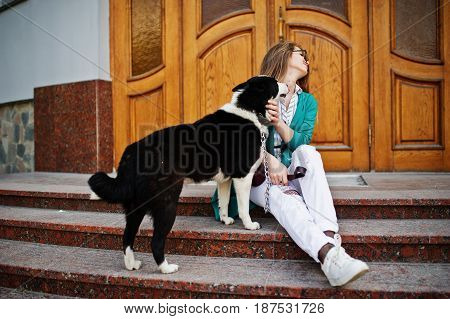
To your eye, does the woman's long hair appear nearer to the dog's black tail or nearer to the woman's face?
the woman's face

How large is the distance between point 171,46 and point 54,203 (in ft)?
7.42

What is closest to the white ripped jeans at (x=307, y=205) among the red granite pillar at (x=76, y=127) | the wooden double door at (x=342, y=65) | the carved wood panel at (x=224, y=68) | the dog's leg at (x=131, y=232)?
the dog's leg at (x=131, y=232)

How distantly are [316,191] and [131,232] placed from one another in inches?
45.0

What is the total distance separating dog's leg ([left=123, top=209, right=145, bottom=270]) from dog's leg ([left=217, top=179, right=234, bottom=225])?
70cm

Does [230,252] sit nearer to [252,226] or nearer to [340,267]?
[252,226]

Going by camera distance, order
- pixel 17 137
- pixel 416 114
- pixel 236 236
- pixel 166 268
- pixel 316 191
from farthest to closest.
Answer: pixel 17 137 → pixel 416 114 → pixel 236 236 → pixel 316 191 → pixel 166 268

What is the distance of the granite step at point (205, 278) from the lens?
6.57ft

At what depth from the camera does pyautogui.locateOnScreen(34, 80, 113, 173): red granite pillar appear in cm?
472

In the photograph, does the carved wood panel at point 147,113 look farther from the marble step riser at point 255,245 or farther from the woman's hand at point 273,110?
the woman's hand at point 273,110

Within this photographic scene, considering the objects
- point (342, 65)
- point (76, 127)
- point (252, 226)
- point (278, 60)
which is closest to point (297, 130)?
point (278, 60)

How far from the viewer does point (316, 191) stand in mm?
2426

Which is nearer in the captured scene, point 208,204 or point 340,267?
point 340,267
